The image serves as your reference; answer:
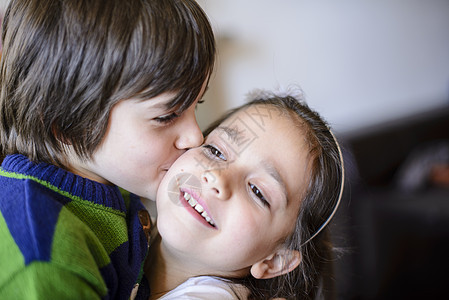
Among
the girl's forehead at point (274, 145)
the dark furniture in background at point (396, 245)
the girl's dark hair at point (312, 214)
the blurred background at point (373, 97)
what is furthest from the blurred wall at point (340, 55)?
the girl's forehead at point (274, 145)

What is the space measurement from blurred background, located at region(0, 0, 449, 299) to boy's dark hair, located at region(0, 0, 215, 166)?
95cm

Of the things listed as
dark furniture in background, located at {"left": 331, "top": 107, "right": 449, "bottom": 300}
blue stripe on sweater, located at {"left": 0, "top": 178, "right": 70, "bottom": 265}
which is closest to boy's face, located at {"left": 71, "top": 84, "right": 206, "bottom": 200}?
blue stripe on sweater, located at {"left": 0, "top": 178, "right": 70, "bottom": 265}

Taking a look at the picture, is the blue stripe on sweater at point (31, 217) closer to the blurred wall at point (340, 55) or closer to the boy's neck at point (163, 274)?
the boy's neck at point (163, 274)

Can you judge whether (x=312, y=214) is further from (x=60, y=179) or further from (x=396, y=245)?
(x=396, y=245)

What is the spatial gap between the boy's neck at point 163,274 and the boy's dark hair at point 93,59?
0.30m

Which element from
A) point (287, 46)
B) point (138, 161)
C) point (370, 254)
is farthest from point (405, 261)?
point (138, 161)

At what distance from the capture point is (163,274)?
3.07ft

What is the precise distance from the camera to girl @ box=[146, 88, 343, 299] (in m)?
0.80

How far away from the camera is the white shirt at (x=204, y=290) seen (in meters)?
0.84

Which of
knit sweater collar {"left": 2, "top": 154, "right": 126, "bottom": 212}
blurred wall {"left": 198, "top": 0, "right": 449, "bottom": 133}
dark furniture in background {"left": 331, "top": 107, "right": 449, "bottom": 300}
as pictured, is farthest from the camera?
blurred wall {"left": 198, "top": 0, "right": 449, "bottom": 133}

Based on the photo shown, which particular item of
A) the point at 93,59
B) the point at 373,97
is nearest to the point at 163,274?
the point at 93,59

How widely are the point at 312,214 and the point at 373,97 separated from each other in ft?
6.27

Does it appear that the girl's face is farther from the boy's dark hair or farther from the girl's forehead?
the boy's dark hair

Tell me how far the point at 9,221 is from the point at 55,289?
0.13 metres
